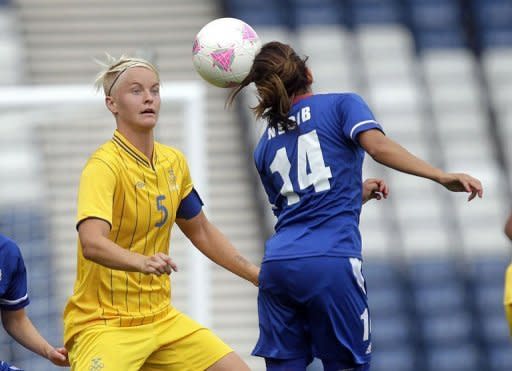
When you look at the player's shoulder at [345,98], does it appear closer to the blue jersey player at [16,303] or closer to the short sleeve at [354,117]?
the short sleeve at [354,117]

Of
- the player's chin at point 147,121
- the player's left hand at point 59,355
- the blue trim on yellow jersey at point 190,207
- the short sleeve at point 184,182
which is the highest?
the player's chin at point 147,121

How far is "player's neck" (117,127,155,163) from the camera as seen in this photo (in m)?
4.93

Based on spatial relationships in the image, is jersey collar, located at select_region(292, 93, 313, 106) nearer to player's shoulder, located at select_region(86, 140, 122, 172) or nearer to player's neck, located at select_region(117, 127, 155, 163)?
player's neck, located at select_region(117, 127, 155, 163)

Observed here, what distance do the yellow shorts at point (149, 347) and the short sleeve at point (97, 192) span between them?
54 centimetres

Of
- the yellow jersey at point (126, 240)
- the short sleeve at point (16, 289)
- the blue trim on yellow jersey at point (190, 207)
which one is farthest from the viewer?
the blue trim on yellow jersey at point (190, 207)

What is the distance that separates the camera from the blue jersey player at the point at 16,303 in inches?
197

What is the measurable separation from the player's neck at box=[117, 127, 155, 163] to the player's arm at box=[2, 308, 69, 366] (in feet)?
3.17

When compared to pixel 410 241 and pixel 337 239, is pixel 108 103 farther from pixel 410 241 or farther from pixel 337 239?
pixel 410 241

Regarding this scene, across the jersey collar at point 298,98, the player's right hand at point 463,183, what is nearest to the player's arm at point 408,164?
the player's right hand at point 463,183

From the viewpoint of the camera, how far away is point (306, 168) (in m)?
4.75

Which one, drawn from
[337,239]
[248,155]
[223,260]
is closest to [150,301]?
[223,260]

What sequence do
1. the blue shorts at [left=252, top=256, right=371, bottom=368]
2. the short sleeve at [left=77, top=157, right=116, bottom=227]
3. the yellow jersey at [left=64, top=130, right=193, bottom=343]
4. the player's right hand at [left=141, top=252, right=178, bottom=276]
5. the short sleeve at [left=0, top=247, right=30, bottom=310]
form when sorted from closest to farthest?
1. the player's right hand at [left=141, top=252, right=178, bottom=276]
2. the short sleeve at [left=77, top=157, right=116, bottom=227]
3. the blue shorts at [left=252, top=256, right=371, bottom=368]
4. the yellow jersey at [left=64, top=130, right=193, bottom=343]
5. the short sleeve at [left=0, top=247, right=30, bottom=310]

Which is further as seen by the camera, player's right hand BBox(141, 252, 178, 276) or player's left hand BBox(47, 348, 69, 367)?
player's left hand BBox(47, 348, 69, 367)

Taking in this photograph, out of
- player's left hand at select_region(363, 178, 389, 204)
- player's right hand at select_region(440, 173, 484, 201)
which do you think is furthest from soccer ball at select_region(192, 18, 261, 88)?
player's right hand at select_region(440, 173, 484, 201)
